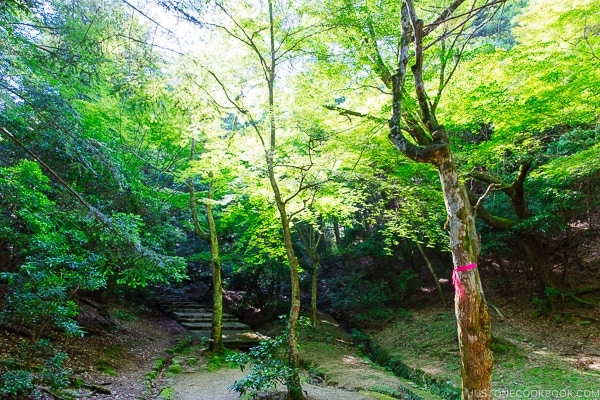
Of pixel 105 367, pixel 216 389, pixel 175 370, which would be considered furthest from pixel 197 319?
pixel 216 389

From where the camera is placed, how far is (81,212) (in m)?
4.83

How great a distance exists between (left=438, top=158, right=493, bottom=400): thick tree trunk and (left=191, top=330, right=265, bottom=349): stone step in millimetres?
7266

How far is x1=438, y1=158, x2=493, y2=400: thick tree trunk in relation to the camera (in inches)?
118

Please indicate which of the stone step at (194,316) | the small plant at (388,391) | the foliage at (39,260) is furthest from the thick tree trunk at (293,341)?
the stone step at (194,316)

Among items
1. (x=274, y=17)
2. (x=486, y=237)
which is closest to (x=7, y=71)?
(x=274, y=17)

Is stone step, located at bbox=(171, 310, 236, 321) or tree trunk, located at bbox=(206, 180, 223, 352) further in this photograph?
stone step, located at bbox=(171, 310, 236, 321)

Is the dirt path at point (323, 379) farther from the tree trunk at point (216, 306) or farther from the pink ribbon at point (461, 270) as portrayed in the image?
the pink ribbon at point (461, 270)

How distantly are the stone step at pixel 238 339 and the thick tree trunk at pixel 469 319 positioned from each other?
727 cm

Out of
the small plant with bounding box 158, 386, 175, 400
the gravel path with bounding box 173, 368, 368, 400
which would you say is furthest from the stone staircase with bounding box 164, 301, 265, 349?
the small plant with bounding box 158, 386, 175, 400

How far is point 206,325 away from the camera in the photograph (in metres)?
11.9

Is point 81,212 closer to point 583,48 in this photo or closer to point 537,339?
point 583,48

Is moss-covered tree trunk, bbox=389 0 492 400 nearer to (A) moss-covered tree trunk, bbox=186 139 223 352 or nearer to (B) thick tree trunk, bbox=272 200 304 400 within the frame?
(B) thick tree trunk, bbox=272 200 304 400

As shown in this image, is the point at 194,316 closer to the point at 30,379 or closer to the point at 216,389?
the point at 216,389

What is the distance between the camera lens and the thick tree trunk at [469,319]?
299 cm
